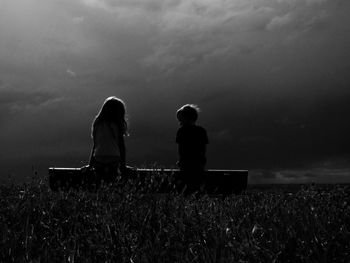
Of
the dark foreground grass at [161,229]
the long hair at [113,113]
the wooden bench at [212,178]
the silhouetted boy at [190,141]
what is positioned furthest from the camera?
the silhouetted boy at [190,141]

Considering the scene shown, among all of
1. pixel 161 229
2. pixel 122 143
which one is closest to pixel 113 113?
pixel 122 143

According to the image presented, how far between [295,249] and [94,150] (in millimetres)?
6235

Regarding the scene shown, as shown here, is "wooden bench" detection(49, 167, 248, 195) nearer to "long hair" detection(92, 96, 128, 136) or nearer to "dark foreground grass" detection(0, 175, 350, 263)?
"long hair" detection(92, 96, 128, 136)

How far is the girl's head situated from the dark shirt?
40.3 inches

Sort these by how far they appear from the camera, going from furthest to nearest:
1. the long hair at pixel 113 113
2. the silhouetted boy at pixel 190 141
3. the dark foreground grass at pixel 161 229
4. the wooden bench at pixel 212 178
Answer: the silhouetted boy at pixel 190 141 → the long hair at pixel 113 113 → the wooden bench at pixel 212 178 → the dark foreground grass at pixel 161 229

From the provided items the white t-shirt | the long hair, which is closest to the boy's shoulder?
the long hair

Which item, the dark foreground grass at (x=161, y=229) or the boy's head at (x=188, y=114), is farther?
the boy's head at (x=188, y=114)

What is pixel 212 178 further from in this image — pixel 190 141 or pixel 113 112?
pixel 113 112

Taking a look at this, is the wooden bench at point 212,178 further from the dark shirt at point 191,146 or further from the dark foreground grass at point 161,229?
the dark foreground grass at point 161,229

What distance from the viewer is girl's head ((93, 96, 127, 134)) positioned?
330 inches

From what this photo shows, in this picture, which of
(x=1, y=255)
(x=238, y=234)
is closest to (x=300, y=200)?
(x=238, y=234)

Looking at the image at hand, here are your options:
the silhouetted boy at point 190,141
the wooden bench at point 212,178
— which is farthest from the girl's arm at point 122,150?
the silhouetted boy at point 190,141

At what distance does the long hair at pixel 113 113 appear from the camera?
8.39m

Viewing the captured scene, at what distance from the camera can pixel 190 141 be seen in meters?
8.72
